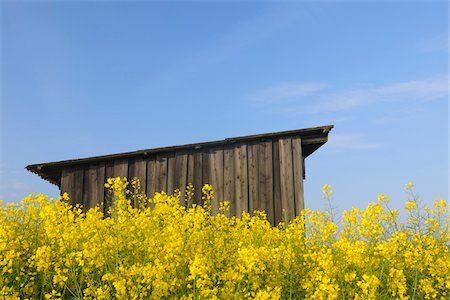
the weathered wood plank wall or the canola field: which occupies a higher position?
the weathered wood plank wall

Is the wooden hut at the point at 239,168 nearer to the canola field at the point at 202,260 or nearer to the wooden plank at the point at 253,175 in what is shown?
the wooden plank at the point at 253,175

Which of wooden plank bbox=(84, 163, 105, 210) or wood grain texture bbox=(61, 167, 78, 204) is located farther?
wood grain texture bbox=(61, 167, 78, 204)

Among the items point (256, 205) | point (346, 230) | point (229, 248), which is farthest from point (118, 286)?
point (256, 205)

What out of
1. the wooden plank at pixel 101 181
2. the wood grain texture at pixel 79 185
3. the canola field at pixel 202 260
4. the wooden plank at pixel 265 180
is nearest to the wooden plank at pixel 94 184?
the wooden plank at pixel 101 181

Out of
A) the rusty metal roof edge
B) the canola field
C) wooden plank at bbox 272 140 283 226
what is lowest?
the canola field

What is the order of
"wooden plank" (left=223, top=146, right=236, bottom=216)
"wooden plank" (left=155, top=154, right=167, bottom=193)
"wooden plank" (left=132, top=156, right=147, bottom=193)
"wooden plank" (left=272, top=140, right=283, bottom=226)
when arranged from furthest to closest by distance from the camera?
"wooden plank" (left=132, top=156, right=147, bottom=193) < "wooden plank" (left=155, top=154, right=167, bottom=193) < "wooden plank" (left=223, top=146, right=236, bottom=216) < "wooden plank" (left=272, top=140, right=283, bottom=226)

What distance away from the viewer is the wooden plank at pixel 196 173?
40.1ft

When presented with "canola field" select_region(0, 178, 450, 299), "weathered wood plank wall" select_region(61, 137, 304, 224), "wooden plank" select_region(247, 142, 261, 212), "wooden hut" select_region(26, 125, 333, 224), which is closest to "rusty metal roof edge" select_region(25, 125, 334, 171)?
"wooden hut" select_region(26, 125, 333, 224)

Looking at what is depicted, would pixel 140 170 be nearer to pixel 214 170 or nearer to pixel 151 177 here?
pixel 151 177

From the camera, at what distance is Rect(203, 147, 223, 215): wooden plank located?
12.1 metres

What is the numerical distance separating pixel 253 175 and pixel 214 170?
1.09 meters

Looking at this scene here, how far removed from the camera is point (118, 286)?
12.9 ft

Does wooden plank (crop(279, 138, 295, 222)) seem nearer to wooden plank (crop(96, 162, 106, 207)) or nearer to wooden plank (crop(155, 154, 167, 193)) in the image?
wooden plank (crop(155, 154, 167, 193))

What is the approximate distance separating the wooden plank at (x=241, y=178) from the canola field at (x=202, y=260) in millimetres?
5207
